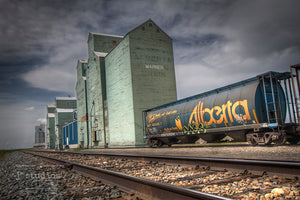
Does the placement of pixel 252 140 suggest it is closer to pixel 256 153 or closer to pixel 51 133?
pixel 256 153

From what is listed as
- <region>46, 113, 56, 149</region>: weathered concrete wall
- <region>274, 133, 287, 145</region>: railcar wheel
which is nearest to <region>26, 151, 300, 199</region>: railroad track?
<region>274, 133, 287, 145</region>: railcar wheel

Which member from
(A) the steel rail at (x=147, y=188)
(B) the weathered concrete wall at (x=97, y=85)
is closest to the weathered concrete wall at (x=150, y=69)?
(B) the weathered concrete wall at (x=97, y=85)

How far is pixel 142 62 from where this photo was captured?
26094 millimetres

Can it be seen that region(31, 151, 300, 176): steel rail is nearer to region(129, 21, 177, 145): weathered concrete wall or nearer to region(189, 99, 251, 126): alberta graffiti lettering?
region(189, 99, 251, 126): alberta graffiti lettering

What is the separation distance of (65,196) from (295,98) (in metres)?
10.8

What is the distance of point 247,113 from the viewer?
11.5 metres

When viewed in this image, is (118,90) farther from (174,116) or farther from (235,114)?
(235,114)

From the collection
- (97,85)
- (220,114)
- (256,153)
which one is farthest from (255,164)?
(97,85)

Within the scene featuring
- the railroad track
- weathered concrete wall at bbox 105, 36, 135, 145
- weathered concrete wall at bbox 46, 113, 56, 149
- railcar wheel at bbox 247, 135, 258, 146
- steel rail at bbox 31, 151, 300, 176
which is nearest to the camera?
the railroad track

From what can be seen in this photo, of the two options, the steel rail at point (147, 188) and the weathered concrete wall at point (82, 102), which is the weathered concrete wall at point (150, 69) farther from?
the steel rail at point (147, 188)

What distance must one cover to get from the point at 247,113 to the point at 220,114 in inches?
63.6

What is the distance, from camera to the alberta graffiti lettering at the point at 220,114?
11.7 m

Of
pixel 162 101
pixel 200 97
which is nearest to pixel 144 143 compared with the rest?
pixel 162 101

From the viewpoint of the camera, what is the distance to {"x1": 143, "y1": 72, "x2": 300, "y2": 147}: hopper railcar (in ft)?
36.6
